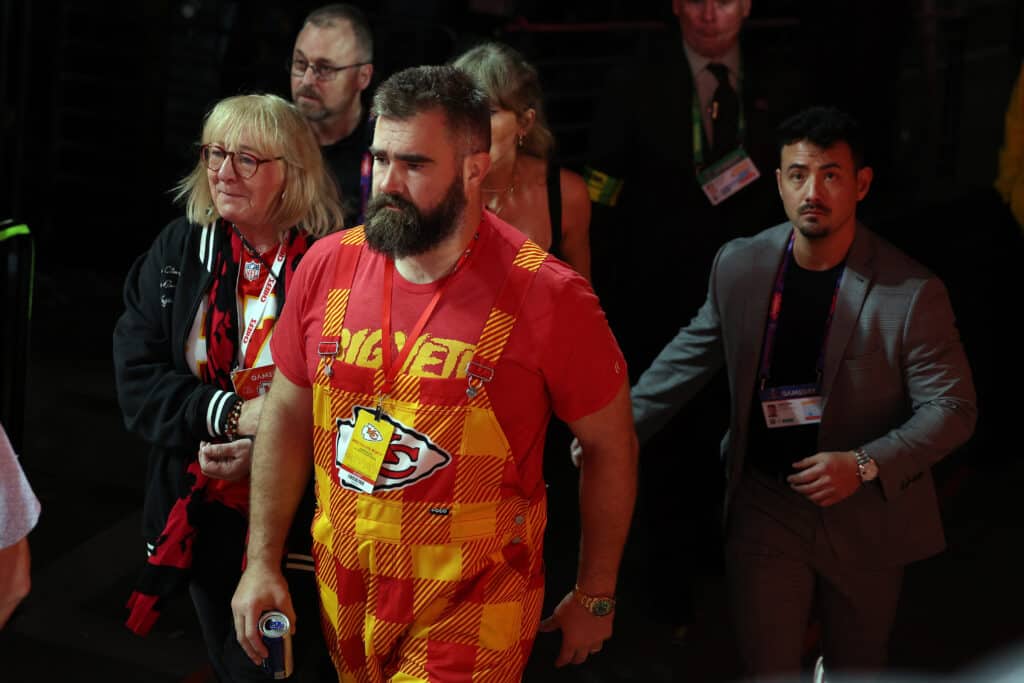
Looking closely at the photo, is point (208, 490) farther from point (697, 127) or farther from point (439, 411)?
point (697, 127)

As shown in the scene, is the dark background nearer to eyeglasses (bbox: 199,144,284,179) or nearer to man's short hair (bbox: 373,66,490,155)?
eyeglasses (bbox: 199,144,284,179)

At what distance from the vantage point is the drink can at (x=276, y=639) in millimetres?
2756

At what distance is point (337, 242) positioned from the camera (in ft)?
9.18

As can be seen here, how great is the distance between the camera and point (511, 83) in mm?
→ 3711

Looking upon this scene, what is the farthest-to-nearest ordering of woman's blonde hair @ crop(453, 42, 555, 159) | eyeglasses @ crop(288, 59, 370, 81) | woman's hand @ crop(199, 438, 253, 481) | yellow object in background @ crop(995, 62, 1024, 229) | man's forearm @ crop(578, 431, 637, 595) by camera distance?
yellow object in background @ crop(995, 62, 1024, 229), eyeglasses @ crop(288, 59, 370, 81), woman's blonde hair @ crop(453, 42, 555, 159), woman's hand @ crop(199, 438, 253, 481), man's forearm @ crop(578, 431, 637, 595)

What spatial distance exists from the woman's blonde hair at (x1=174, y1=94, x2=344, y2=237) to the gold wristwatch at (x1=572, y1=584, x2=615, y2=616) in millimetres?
1145

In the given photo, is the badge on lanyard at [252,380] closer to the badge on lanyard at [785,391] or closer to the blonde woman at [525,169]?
the blonde woman at [525,169]

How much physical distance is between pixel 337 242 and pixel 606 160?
6.45 ft

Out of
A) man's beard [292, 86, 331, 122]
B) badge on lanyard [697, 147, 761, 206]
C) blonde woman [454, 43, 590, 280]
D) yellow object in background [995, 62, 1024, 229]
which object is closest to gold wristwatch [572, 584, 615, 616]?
blonde woman [454, 43, 590, 280]

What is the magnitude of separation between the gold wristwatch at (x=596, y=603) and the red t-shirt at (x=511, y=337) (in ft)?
0.92

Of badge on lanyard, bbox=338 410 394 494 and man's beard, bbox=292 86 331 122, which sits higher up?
man's beard, bbox=292 86 331 122

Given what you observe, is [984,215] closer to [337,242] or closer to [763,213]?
[763,213]

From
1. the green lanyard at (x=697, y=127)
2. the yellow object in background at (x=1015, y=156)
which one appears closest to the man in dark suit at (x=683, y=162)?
the green lanyard at (x=697, y=127)

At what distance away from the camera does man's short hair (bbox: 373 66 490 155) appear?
8.50 ft
